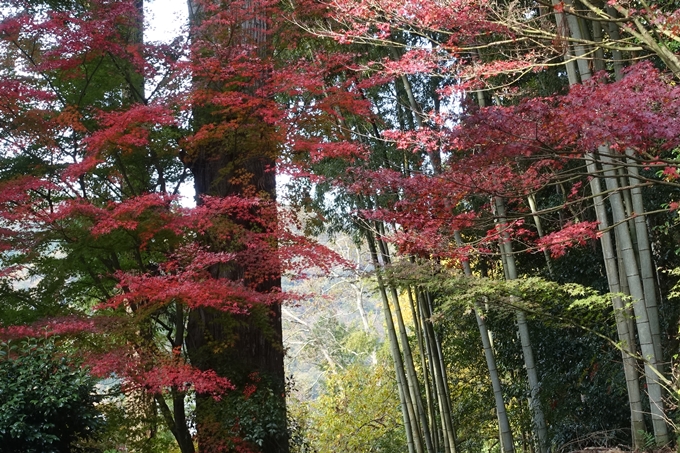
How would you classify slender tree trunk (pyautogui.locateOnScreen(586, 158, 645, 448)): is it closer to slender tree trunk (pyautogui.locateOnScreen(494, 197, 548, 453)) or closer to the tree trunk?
slender tree trunk (pyautogui.locateOnScreen(494, 197, 548, 453))

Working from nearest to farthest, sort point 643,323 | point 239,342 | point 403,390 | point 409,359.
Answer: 1. point 643,323
2. point 239,342
3. point 409,359
4. point 403,390

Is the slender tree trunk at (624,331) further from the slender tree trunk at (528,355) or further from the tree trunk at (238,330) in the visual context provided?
the tree trunk at (238,330)

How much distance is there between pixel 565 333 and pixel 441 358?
199cm

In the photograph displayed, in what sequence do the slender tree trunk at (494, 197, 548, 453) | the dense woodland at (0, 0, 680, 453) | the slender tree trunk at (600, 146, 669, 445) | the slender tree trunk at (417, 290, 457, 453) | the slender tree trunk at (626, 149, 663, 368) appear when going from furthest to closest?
the slender tree trunk at (417, 290, 457, 453) < the slender tree trunk at (494, 197, 548, 453) < the slender tree trunk at (626, 149, 663, 368) < the slender tree trunk at (600, 146, 669, 445) < the dense woodland at (0, 0, 680, 453)

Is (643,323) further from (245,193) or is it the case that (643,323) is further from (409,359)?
(409,359)

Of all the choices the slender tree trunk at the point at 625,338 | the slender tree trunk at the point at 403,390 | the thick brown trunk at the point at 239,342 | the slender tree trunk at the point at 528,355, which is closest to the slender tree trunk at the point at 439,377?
the slender tree trunk at the point at 403,390

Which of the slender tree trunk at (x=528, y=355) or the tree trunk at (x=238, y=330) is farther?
the slender tree trunk at (x=528, y=355)

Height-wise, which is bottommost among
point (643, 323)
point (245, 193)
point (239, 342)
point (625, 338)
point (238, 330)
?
point (625, 338)

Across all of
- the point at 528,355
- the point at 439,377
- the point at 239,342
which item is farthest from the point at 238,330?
the point at 439,377

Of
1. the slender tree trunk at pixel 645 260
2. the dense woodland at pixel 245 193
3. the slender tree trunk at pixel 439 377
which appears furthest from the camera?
the slender tree trunk at pixel 439 377

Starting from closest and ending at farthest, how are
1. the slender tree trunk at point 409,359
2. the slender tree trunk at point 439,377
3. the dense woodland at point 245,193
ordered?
the dense woodland at point 245,193 < the slender tree trunk at point 409,359 < the slender tree trunk at point 439,377

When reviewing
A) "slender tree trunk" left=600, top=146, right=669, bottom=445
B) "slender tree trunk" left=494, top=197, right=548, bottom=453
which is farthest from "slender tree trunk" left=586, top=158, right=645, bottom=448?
"slender tree trunk" left=494, top=197, right=548, bottom=453

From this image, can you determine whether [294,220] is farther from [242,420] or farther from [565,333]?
[565,333]

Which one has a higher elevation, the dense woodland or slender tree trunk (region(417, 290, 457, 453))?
the dense woodland
